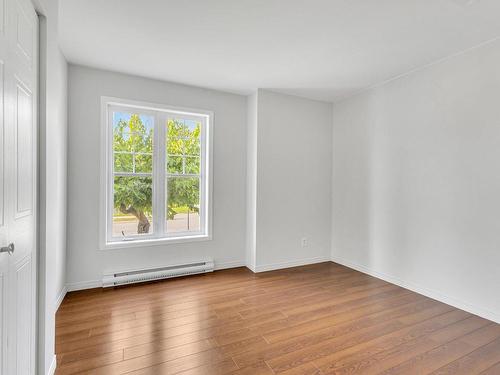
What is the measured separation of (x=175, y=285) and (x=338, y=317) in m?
1.87

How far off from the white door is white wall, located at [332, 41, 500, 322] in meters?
3.47

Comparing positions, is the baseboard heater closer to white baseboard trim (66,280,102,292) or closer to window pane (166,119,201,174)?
white baseboard trim (66,280,102,292)

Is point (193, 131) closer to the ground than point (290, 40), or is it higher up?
closer to the ground

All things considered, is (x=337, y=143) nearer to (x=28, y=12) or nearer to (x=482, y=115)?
(x=482, y=115)

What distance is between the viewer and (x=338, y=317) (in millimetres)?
2457

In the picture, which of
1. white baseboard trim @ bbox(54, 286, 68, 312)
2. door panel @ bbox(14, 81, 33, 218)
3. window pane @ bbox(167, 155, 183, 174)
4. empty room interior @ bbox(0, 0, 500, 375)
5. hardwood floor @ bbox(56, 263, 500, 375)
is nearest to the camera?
door panel @ bbox(14, 81, 33, 218)

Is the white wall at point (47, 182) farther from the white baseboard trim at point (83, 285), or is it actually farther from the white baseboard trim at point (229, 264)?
the white baseboard trim at point (229, 264)

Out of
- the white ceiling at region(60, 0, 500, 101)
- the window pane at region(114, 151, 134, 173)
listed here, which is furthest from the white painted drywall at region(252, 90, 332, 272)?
the window pane at region(114, 151, 134, 173)

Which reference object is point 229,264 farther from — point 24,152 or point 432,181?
point 24,152

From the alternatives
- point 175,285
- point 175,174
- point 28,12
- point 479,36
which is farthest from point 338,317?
point 28,12

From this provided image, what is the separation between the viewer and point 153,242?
3.29m

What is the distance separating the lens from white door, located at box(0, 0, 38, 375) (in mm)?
1100

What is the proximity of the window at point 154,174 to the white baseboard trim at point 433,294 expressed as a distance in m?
2.24

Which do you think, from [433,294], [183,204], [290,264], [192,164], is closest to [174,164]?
[192,164]
